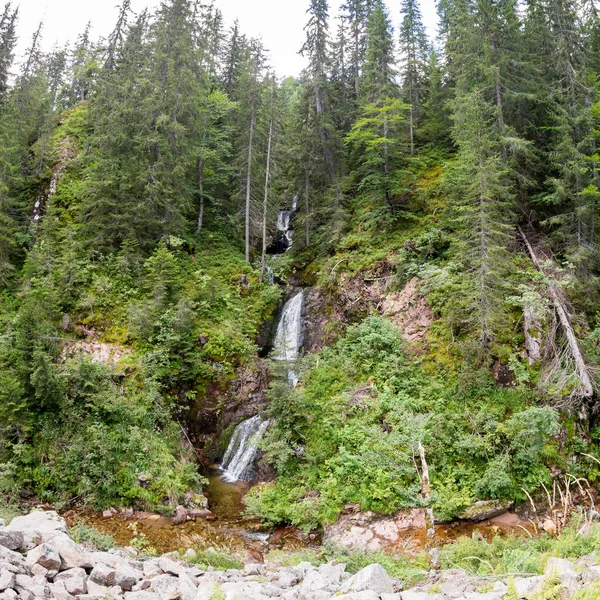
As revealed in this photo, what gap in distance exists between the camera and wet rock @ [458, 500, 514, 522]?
1138cm

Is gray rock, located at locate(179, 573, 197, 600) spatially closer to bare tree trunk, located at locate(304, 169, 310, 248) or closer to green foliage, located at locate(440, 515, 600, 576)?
green foliage, located at locate(440, 515, 600, 576)

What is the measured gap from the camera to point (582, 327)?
1465 centimetres

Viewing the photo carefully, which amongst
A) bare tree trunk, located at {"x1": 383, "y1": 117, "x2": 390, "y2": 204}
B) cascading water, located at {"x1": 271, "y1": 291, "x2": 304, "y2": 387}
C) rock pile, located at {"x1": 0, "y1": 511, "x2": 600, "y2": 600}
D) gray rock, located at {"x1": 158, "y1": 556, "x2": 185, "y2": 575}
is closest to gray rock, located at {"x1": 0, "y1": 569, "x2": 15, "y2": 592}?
rock pile, located at {"x1": 0, "y1": 511, "x2": 600, "y2": 600}

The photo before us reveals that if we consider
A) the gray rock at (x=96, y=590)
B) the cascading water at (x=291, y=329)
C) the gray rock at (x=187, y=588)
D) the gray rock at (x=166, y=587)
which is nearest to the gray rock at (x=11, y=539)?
the gray rock at (x=96, y=590)

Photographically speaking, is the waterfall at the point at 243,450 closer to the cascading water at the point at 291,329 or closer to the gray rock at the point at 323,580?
the cascading water at the point at 291,329

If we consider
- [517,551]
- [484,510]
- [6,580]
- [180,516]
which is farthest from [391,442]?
[6,580]

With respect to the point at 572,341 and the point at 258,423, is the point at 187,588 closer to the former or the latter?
the point at 258,423

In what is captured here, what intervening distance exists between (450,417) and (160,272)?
1332 centimetres

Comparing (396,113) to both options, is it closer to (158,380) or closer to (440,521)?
(158,380)

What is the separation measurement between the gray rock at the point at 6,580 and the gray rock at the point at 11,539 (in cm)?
131

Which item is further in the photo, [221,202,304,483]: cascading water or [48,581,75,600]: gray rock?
[221,202,304,483]: cascading water

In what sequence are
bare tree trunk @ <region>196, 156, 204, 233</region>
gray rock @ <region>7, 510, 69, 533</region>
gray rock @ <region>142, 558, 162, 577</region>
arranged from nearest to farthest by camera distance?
gray rock @ <region>142, 558, 162, 577</region>
gray rock @ <region>7, 510, 69, 533</region>
bare tree trunk @ <region>196, 156, 204, 233</region>

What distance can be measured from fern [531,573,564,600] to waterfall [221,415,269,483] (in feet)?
37.4

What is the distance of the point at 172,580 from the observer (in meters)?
6.82
